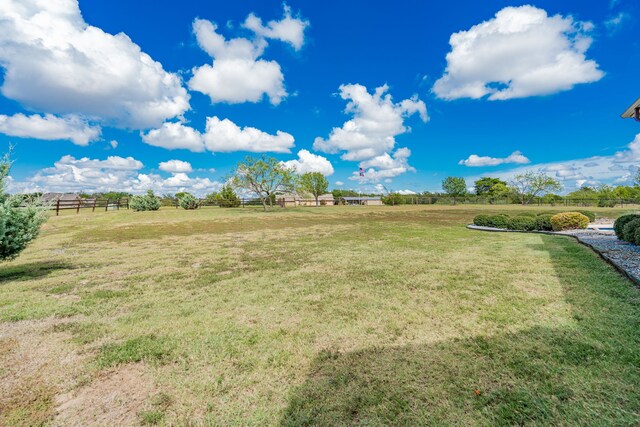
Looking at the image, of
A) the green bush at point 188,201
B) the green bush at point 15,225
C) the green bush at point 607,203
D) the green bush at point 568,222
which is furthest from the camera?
the green bush at point 607,203

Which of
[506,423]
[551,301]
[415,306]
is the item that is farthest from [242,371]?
[551,301]

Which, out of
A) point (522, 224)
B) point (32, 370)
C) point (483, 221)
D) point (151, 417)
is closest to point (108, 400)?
point (151, 417)

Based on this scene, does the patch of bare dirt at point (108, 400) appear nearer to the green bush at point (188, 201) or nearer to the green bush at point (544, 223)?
the green bush at point (544, 223)

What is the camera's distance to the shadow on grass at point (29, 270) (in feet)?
19.5

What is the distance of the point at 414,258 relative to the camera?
24.4 ft

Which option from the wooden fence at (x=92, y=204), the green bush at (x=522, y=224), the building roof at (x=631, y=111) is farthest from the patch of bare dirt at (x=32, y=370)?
the wooden fence at (x=92, y=204)

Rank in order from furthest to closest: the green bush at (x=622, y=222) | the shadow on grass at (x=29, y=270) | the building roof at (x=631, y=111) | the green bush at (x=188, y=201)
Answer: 1. the green bush at (x=188, y=201)
2. the green bush at (x=622, y=222)
3. the building roof at (x=631, y=111)
4. the shadow on grass at (x=29, y=270)

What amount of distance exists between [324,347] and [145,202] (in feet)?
119

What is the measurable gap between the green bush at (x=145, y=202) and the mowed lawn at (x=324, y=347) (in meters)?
29.9

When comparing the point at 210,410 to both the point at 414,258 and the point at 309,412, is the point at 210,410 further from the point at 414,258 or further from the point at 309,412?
the point at 414,258

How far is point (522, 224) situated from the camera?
12.7 metres

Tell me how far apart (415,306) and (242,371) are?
8.56ft

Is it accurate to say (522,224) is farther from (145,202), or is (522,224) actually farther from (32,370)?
(145,202)

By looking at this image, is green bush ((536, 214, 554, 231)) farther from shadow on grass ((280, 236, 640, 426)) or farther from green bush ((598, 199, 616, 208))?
green bush ((598, 199, 616, 208))
